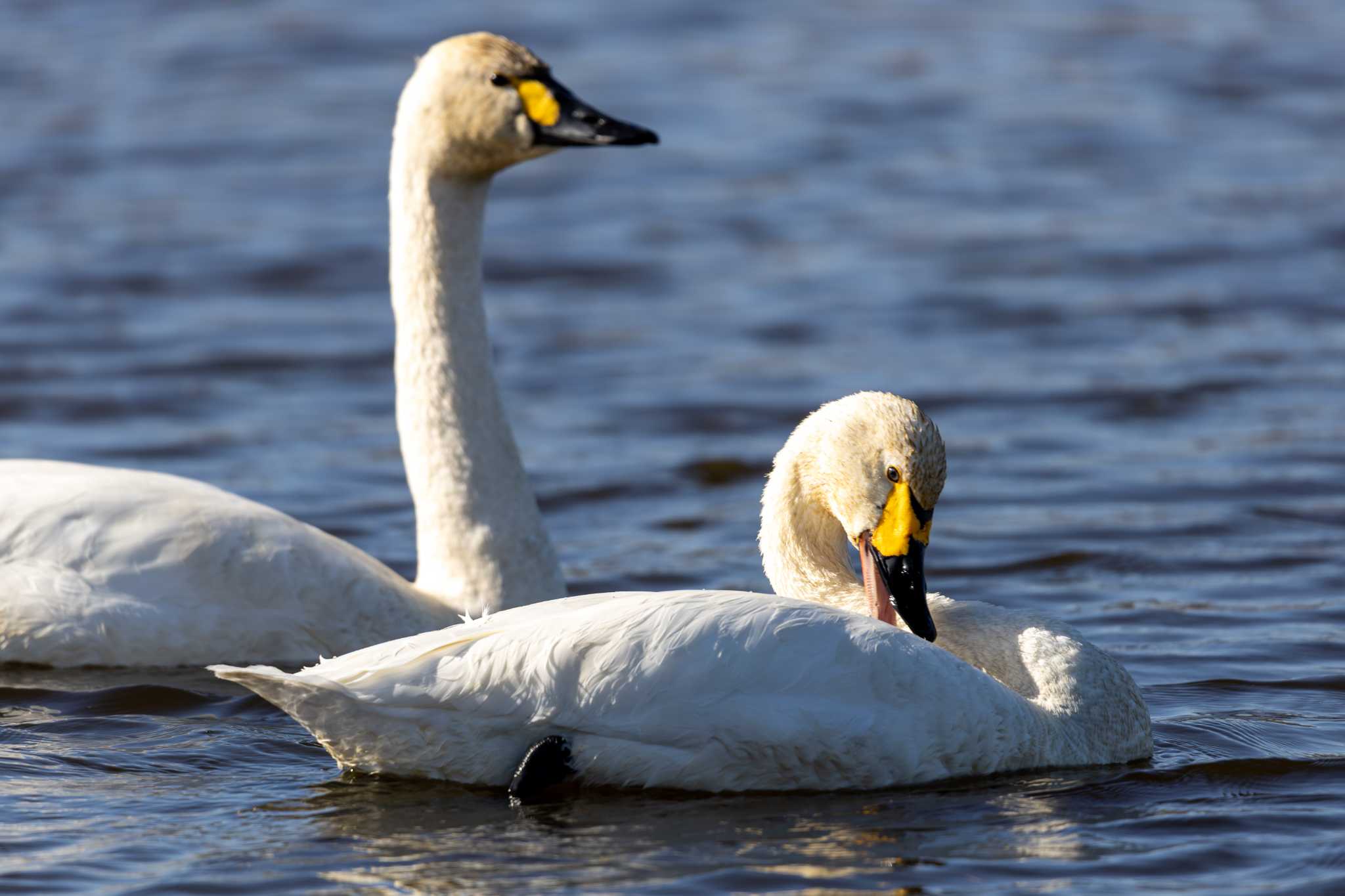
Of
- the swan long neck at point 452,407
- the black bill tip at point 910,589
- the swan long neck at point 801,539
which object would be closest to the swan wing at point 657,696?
the black bill tip at point 910,589

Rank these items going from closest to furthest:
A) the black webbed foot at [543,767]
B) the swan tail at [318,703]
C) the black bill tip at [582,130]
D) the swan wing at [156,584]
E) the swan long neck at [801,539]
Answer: the swan tail at [318,703] < the black webbed foot at [543,767] < the swan long neck at [801,539] < the swan wing at [156,584] < the black bill tip at [582,130]

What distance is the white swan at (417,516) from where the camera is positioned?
26.2 feet

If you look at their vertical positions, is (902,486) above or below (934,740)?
above

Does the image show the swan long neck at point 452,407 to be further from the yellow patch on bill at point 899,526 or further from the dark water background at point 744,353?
the yellow patch on bill at point 899,526

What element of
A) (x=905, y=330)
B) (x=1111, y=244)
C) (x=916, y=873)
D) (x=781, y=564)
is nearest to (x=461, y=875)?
(x=916, y=873)

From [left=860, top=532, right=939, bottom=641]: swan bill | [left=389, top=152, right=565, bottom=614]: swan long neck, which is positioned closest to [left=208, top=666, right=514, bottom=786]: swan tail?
[left=860, top=532, right=939, bottom=641]: swan bill

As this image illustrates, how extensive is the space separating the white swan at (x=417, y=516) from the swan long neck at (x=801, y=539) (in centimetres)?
141

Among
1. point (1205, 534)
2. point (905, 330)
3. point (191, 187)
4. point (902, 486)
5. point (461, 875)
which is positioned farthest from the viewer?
point (191, 187)

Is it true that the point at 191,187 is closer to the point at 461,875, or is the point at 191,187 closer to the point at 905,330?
the point at 905,330

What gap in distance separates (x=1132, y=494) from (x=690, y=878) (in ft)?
18.4

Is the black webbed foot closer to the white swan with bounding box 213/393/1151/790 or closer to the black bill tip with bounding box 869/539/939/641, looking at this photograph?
the white swan with bounding box 213/393/1151/790

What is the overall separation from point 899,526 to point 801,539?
1.36ft

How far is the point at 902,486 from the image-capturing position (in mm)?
7152

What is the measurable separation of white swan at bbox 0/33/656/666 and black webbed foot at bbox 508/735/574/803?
177cm
